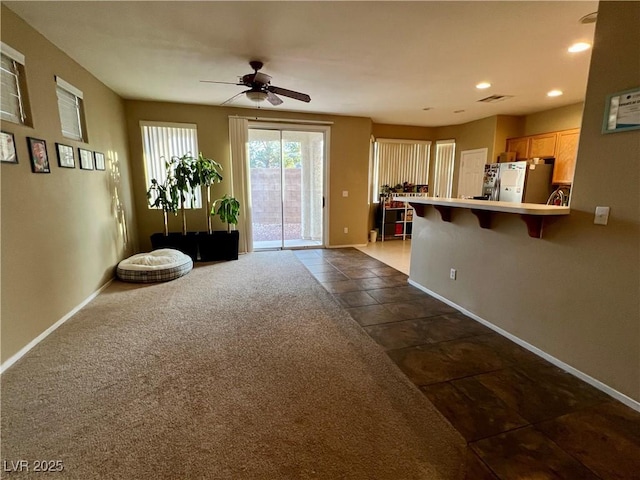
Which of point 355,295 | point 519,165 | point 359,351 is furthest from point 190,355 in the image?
point 519,165

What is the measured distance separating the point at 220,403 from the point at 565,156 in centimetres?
592

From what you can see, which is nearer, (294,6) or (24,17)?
(294,6)

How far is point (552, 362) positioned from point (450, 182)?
5435 mm

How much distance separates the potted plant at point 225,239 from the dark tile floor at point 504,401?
2666mm

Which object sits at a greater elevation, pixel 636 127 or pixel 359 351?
pixel 636 127

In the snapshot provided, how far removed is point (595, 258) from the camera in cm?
199

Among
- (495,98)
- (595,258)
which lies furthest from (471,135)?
(595,258)

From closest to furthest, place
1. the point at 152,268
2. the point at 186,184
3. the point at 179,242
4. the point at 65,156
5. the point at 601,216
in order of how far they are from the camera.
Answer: the point at 601,216
the point at 65,156
the point at 152,268
the point at 186,184
the point at 179,242

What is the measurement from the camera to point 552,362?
227cm

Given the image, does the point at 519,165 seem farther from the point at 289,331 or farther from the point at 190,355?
the point at 190,355

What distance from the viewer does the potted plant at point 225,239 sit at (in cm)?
499

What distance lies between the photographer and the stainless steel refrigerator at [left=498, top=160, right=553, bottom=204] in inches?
192

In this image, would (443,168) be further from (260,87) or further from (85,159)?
(85,159)

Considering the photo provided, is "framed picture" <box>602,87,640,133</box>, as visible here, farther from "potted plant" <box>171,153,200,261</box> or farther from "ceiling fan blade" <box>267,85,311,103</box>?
"potted plant" <box>171,153,200,261</box>
